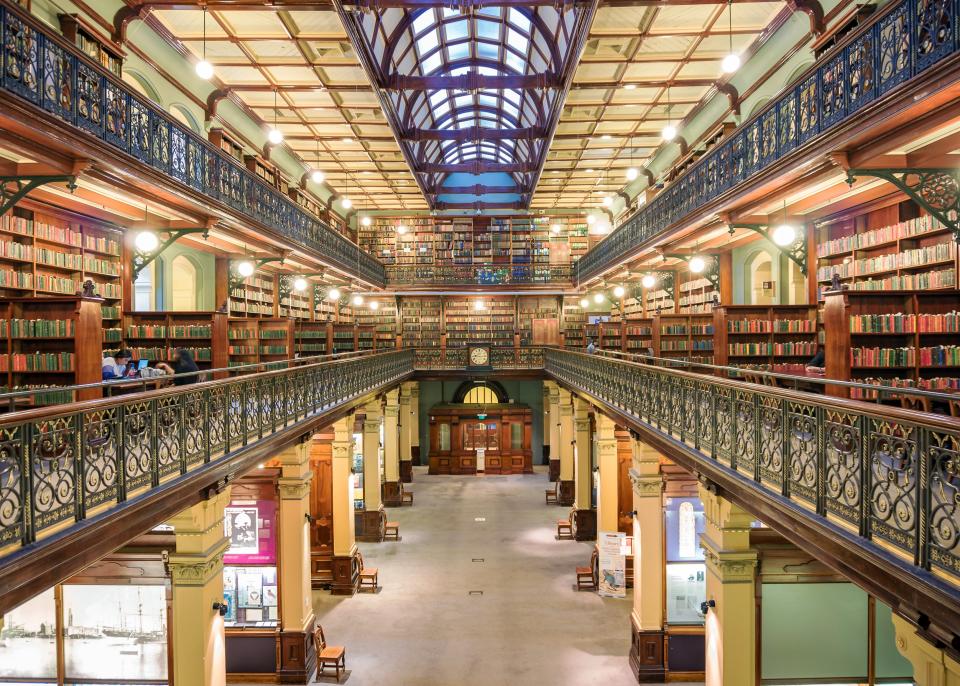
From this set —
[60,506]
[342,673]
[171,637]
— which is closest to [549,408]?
[342,673]

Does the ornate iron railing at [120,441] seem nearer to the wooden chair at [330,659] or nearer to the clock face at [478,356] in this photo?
the wooden chair at [330,659]

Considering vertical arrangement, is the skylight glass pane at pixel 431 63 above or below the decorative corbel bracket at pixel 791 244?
above

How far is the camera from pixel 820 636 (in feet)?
19.0

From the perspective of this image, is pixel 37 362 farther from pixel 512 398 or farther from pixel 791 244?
pixel 512 398

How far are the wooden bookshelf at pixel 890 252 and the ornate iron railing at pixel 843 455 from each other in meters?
2.45

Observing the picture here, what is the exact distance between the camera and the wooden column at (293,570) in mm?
7844

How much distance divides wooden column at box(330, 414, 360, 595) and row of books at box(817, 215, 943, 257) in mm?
8017

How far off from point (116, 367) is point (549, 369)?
11.1 metres

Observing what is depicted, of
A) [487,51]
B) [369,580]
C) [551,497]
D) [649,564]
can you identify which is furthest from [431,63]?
[551,497]

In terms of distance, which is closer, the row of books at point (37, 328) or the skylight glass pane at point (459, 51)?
the row of books at point (37, 328)

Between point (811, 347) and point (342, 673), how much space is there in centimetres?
812

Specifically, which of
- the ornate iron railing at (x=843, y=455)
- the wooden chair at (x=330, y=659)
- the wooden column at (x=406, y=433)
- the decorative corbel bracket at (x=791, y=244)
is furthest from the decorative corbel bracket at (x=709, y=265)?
the wooden column at (x=406, y=433)

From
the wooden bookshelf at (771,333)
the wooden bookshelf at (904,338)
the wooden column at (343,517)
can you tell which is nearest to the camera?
the wooden bookshelf at (904,338)

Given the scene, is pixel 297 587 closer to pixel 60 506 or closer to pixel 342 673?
pixel 342 673
